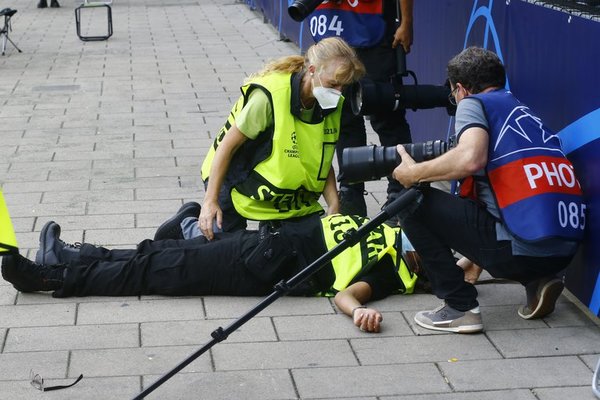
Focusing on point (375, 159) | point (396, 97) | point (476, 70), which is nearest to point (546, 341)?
point (375, 159)

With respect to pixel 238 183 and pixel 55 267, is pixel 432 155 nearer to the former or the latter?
pixel 238 183

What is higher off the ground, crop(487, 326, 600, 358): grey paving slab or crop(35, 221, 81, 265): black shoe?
crop(487, 326, 600, 358): grey paving slab

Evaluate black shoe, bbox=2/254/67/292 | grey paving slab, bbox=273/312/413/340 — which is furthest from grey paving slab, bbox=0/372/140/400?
black shoe, bbox=2/254/67/292

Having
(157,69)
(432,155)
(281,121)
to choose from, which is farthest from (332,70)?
(157,69)

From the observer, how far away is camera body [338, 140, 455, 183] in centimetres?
417

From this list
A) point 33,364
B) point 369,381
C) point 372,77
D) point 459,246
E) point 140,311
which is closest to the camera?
point 369,381

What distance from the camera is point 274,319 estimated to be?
447cm

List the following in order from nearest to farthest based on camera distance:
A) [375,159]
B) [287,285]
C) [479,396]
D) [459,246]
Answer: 1. [287,285]
2. [479,396]
3. [375,159]
4. [459,246]

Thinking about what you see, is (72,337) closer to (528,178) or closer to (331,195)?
(331,195)

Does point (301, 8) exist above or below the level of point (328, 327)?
above

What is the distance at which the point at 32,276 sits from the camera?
465 centimetres

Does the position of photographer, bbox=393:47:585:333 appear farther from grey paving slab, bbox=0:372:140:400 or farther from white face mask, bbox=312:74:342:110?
grey paving slab, bbox=0:372:140:400

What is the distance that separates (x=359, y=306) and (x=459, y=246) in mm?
494

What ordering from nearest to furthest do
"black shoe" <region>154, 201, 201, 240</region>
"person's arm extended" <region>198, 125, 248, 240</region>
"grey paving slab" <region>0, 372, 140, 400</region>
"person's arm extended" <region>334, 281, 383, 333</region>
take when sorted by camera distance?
1. "grey paving slab" <region>0, 372, 140, 400</region>
2. "person's arm extended" <region>334, 281, 383, 333</region>
3. "person's arm extended" <region>198, 125, 248, 240</region>
4. "black shoe" <region>154, 201, 201, 240</region>
